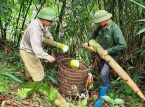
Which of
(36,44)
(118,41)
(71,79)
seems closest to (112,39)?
(118,41)

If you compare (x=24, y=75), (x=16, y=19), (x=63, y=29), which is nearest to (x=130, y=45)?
(x=63, y=29)

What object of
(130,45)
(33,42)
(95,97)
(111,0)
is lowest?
(95,97)

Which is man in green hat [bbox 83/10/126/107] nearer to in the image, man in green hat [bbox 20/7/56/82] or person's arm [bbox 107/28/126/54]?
person's arm [bbox 107/28/126/54]

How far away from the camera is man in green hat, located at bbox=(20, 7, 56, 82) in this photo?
4.48 metres

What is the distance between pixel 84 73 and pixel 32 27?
1060mm

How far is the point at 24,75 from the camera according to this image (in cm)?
544

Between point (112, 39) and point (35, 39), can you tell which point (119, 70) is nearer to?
point (112, 39)

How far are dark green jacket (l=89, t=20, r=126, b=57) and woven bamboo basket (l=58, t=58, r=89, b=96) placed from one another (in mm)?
488

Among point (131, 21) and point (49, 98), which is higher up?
point (131, 21)

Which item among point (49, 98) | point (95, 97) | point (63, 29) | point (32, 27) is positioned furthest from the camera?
point (63, 29)

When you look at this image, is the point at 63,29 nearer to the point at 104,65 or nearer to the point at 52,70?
the point at 52,70

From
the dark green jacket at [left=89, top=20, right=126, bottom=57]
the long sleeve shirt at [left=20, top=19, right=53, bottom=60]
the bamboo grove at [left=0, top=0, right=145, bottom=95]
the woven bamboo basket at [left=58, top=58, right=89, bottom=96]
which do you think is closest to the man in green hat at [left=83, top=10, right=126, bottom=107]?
the dark green jacket at [left=89, top=20, right=126, bottom=57]

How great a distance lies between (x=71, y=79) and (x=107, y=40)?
2.66 ft

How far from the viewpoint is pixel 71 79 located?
15.7ft
